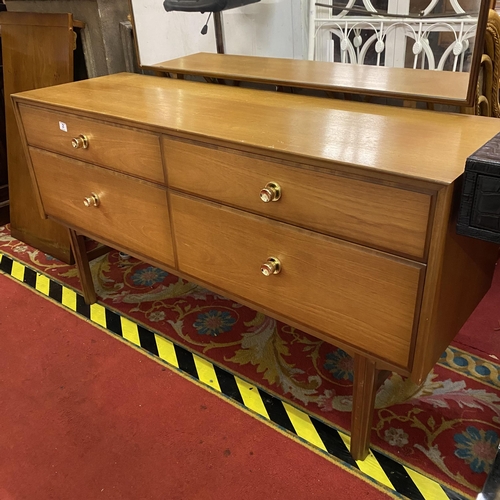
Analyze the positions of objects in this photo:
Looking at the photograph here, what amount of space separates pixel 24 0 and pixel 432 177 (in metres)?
2.37

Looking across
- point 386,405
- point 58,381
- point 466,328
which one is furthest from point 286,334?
point 58,381

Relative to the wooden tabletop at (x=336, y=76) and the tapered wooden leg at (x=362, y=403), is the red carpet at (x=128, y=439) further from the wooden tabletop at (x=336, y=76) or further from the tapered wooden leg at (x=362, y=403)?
the wooden tabletop at (x=336, y=76)

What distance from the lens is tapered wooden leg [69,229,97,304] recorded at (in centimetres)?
205

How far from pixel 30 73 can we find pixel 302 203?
6.28 feet

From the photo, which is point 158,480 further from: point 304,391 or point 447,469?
point 447,469

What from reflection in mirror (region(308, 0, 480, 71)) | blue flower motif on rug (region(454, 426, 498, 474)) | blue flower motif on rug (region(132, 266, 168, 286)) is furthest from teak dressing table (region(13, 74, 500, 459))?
blue flower motif on rug (region(132, 266, 168, 286))

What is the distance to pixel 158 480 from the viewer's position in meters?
1.43

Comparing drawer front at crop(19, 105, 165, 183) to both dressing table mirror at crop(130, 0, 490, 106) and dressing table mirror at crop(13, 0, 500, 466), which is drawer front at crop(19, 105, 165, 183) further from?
dressing table mirror at crop(130, 0, 490, 106)

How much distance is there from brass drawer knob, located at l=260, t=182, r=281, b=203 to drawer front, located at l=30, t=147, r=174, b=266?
1.32ft

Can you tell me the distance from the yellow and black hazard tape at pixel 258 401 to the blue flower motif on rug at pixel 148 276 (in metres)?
0.24

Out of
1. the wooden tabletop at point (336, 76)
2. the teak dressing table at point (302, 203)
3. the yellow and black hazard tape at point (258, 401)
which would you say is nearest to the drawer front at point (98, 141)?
the teak dressing table at point (302, 203)

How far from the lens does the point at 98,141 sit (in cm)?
156

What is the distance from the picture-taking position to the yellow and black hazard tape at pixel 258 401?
1374 millimetres

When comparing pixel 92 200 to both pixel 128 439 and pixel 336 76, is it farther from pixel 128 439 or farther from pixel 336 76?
pixel 336 76
